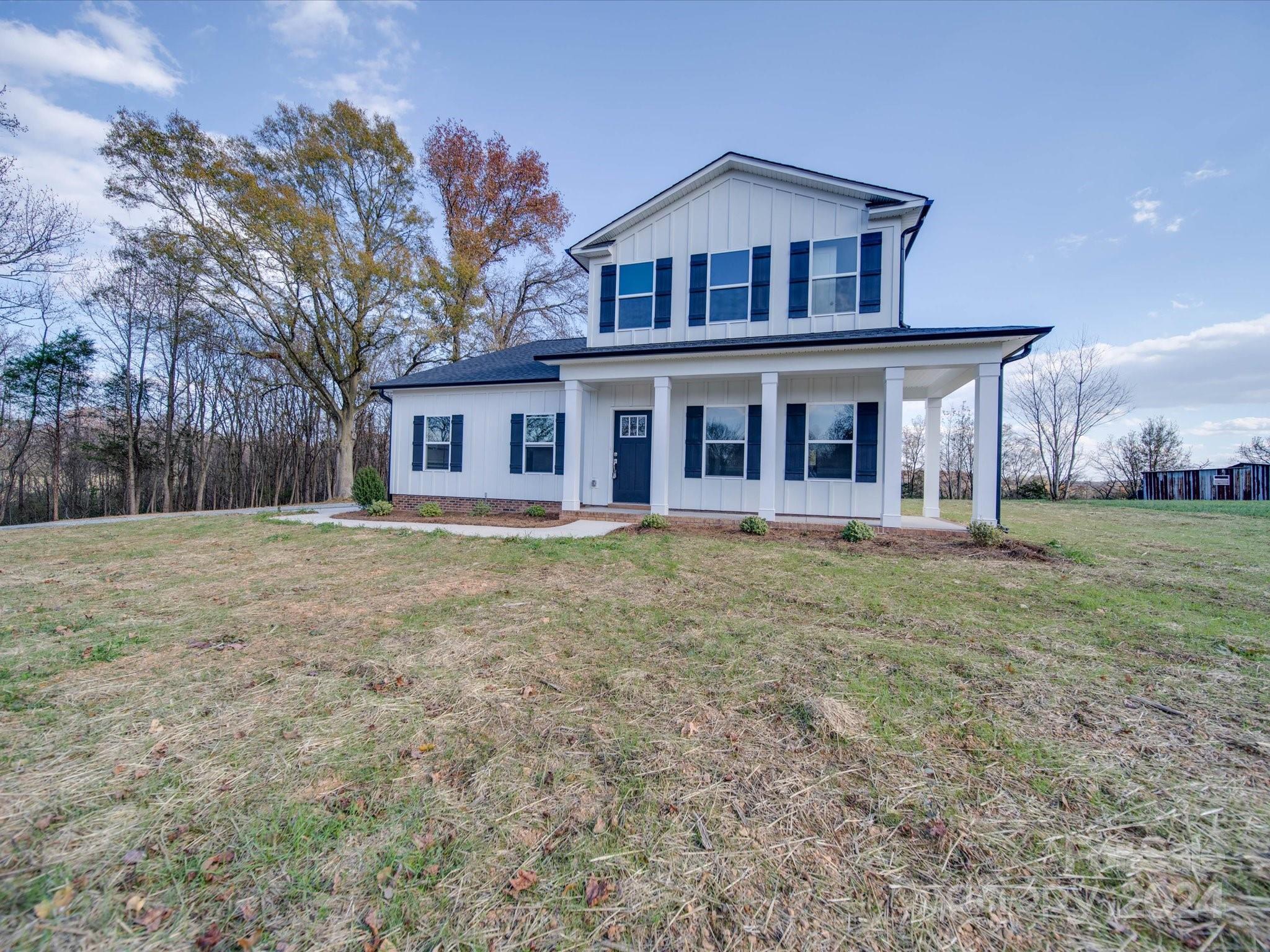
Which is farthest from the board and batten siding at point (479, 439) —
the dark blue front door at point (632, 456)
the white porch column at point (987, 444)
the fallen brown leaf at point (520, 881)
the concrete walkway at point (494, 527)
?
the fallen brown leaf at point (520, 881)

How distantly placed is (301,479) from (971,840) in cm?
2936

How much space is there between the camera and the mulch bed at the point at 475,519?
10438mm

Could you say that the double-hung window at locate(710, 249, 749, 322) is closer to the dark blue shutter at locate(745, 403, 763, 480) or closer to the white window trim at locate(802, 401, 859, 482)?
the white window trim at locate(802, 401, 859, 482)

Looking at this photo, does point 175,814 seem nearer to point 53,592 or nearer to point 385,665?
point 385,665

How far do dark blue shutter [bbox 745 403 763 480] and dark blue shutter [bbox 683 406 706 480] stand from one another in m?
1.06

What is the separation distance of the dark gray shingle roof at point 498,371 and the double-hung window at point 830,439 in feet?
20.1

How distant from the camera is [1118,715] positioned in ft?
8.95

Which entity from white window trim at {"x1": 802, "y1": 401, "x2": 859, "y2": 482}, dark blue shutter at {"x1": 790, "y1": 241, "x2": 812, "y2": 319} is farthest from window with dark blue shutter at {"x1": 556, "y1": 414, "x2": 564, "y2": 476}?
dark blue shutter at {"x1": 790, "y1": 241, "x2": 812, "y2": 319}

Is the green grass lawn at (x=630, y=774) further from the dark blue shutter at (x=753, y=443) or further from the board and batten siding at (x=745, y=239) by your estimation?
the board and batten siding at (x=745, y=239)

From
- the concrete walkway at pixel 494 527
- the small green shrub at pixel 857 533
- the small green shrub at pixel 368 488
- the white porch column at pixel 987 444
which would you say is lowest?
the concrete walkway at pixel 494 527

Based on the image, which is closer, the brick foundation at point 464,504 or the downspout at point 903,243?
the downspout at point 903,243

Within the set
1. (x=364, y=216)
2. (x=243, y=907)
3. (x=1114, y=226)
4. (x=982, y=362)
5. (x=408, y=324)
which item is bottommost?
(x=243, y=907)

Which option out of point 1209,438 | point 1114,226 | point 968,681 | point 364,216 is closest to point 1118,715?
point 968,681

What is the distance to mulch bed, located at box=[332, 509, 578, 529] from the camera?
34.2 feet
